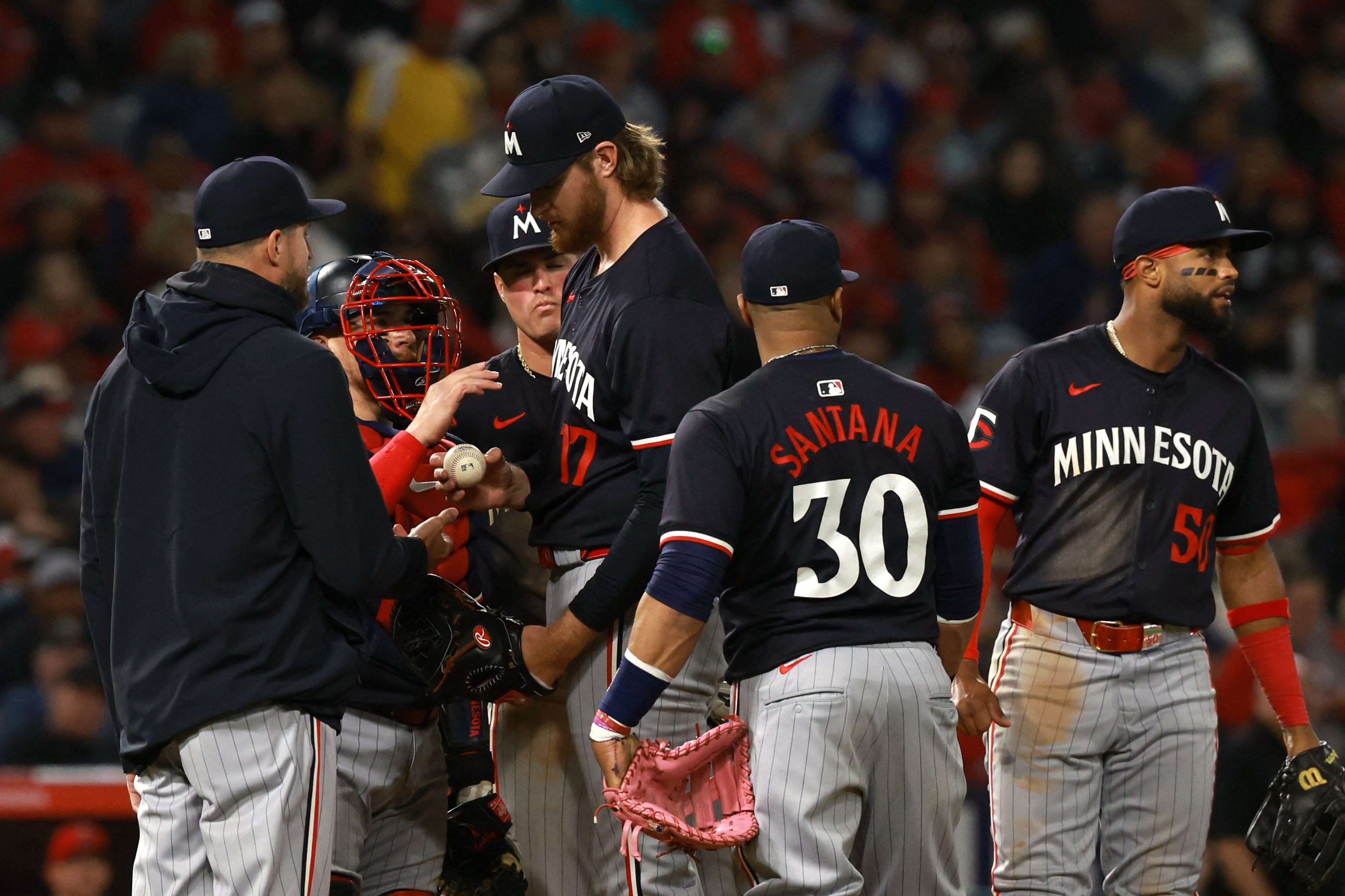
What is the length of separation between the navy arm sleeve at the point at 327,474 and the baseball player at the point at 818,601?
0.63m

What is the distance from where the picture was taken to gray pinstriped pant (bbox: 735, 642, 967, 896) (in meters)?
3.23

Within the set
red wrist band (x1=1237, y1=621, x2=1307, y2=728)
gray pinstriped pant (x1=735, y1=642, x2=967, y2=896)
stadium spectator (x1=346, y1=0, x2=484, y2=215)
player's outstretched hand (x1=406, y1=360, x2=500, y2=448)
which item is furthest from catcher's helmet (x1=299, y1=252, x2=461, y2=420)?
stadium spectator (x1=346, y1=0, x2=484, y2=215)

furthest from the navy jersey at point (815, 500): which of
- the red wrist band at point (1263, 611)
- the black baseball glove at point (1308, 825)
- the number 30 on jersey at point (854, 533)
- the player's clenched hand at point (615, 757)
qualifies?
the black baseball glove at point (1308, 825)

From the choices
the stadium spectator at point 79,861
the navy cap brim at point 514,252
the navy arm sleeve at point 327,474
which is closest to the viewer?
the navy arm sleeve at point 327,474

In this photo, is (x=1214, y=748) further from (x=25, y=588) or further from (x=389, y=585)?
(x=25, y=588)

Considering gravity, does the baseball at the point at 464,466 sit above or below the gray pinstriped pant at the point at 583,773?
above

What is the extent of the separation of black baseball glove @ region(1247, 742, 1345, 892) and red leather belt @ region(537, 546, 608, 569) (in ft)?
6.60

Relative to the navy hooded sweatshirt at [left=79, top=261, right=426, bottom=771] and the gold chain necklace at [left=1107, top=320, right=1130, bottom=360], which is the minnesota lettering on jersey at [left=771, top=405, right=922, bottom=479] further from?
the gold chain necklace at [left=1107, top=320, right=1130, bottom=360]

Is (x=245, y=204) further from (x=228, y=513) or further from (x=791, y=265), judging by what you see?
(x=791, y=265)

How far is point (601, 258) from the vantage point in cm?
391

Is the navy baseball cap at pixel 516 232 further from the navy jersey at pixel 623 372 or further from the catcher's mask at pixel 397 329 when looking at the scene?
the catcher's mask at pixel 397 329

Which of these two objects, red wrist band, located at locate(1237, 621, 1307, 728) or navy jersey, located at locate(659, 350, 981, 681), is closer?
navy jersey, located at locate(659, 350, 981, 681)

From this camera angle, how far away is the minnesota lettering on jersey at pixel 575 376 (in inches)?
147

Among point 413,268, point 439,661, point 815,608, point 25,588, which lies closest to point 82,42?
point 25,588
